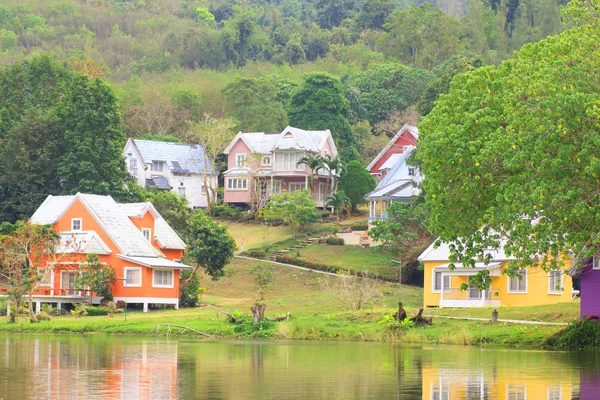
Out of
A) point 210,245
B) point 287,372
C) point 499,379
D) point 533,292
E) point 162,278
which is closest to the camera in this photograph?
point 499,379

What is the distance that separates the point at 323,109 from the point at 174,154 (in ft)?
43.7

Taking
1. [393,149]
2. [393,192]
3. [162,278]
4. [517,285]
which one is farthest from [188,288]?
[393,149]

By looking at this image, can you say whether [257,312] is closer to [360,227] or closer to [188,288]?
[188,288]

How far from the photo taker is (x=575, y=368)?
30.2 metres

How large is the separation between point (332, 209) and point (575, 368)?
192 ft

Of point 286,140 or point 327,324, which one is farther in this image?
point 286,140

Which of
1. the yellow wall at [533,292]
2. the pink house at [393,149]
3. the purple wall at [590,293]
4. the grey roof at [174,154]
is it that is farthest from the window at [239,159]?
the purple wall at [590,293]

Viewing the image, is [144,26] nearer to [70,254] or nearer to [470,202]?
[70,254]

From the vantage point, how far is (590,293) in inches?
1681

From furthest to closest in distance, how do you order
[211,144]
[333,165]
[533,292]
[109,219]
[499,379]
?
[211,144]
[333,165]
[109,219]
[533,292]
[499,379]

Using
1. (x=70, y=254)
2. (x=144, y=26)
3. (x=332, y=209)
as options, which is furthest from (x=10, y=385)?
(x=144, y=26)

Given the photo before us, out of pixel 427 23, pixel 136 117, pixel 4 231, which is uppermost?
pixel 427 23

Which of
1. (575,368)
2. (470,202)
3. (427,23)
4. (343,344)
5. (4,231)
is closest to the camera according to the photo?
(575,368)

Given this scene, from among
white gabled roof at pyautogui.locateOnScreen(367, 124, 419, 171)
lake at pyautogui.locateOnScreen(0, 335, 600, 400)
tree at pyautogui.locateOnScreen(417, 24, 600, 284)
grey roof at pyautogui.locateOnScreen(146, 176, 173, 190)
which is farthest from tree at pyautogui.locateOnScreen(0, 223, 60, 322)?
white gabled roof at pyautogui.locateOnScreen(367, 124, 419, 171)
